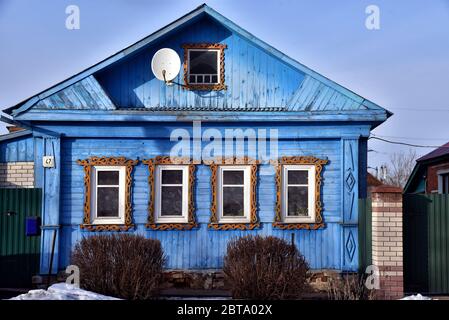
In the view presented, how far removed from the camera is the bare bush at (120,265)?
5.54 m

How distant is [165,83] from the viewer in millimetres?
6945

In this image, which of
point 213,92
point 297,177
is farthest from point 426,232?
point 213,92

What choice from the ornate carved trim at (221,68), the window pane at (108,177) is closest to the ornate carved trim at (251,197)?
the ornate carved trim at (221,68)

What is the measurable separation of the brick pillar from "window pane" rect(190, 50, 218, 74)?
7.64ft

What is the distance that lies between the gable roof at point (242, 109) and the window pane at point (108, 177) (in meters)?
0.73

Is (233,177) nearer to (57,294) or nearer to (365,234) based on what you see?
(365,234)

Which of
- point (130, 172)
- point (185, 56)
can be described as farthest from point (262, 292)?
point (185, 56)

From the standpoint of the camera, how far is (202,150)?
21.5ft

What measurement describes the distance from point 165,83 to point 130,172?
1.09m

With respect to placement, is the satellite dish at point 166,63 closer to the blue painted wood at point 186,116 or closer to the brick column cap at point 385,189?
the blue painted wood at point 186,116

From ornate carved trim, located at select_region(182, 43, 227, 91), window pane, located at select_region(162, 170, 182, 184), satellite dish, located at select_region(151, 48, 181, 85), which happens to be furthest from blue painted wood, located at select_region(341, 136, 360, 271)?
satellite dish, located at select_region(151, 48, 181, 85)

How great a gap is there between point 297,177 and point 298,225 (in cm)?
58

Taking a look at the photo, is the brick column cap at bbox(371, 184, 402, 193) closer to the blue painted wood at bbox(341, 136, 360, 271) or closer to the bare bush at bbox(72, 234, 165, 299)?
the blue painted wood at bbox(341, 136, 360, 271)

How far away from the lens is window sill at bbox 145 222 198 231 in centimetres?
697
